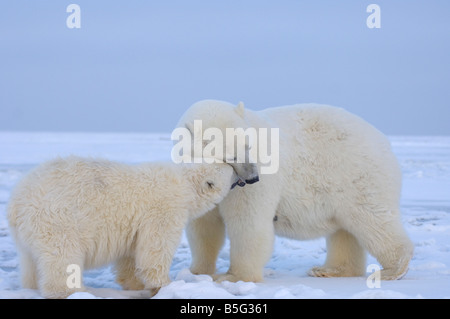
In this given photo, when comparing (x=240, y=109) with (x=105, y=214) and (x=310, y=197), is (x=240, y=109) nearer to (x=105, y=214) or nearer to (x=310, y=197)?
(x=310, y=197)

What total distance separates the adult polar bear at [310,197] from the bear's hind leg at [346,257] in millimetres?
77

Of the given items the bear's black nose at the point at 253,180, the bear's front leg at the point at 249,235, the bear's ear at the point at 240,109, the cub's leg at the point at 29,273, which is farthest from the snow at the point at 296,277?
the bear's ear at the point at 240,109

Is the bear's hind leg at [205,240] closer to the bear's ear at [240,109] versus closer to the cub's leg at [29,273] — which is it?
the bear's ear at [240,109]

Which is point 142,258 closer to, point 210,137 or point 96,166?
point 96,166

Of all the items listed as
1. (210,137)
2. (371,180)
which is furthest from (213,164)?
(371,180)

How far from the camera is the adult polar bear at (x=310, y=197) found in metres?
4.47

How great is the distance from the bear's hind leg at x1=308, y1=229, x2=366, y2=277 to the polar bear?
1479mm

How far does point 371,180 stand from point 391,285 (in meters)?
0.92

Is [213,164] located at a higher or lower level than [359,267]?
higher

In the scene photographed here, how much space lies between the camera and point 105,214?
371cm

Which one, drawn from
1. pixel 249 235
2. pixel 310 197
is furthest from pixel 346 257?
pixel 249 235

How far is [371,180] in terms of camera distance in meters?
4.76

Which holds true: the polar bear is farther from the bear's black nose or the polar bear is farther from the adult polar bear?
the adult polar bear
